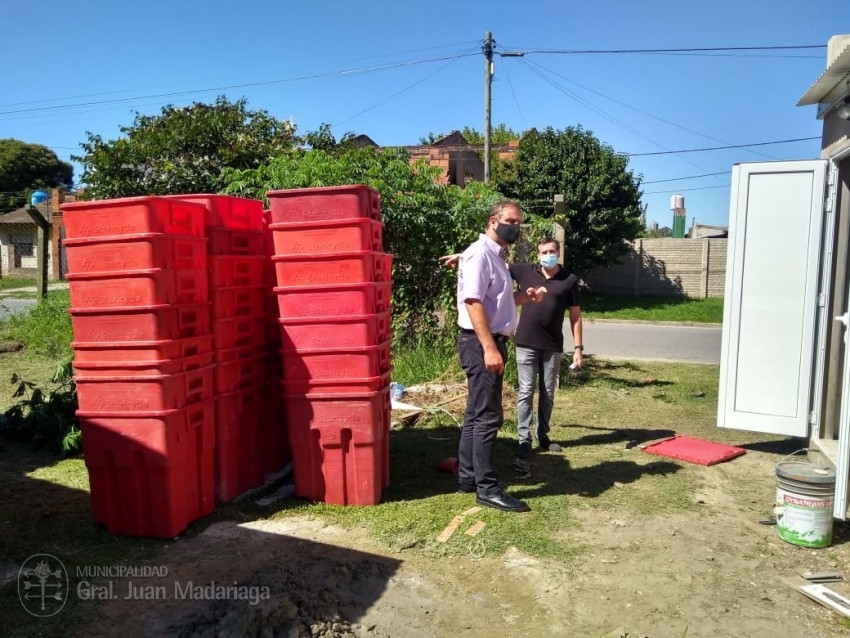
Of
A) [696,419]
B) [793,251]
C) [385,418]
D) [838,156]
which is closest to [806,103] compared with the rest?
[838,156]

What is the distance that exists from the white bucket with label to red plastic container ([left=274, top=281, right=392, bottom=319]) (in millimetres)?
2873

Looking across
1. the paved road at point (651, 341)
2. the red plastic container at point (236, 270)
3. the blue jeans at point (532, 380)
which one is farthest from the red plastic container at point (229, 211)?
the paved road at point (651, 341)

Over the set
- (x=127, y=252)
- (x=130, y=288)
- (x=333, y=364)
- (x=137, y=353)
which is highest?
(x=127, y=252)

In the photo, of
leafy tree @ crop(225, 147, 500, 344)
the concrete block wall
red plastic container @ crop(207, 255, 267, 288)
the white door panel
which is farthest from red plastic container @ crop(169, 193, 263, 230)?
the concrete block wall

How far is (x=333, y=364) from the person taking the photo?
4379 mm

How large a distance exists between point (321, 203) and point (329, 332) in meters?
0.85

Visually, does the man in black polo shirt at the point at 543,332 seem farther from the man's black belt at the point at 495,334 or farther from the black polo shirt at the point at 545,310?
the man's black belt at the point at 495,334

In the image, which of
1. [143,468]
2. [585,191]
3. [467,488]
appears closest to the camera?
[143,468]

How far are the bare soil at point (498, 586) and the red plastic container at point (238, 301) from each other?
54.8 inches

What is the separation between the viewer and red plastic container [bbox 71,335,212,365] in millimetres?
3867

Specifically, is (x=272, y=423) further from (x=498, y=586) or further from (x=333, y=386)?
(x=498, y=586)

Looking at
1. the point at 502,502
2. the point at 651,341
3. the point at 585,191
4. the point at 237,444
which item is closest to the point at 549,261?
the point at 502,502

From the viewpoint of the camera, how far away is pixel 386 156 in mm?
9422

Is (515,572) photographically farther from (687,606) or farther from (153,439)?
(153,439)
